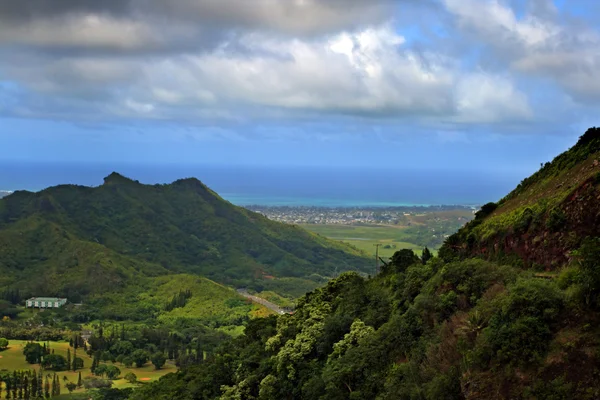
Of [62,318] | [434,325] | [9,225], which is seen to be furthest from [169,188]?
[434,325]

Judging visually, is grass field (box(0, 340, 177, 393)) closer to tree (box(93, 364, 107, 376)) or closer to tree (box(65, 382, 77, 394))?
tree (box(65, 382, 77, 394))

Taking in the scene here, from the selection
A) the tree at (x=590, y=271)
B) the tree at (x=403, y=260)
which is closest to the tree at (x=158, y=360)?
the tree at (x=403, y=260)

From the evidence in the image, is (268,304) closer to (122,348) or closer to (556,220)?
(122,348)

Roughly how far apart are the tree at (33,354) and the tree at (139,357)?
10.9 meters

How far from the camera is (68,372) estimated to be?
235ft

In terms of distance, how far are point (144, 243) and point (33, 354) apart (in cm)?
7403

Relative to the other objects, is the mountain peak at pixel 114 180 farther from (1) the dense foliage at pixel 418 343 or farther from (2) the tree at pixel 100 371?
(1) the dense foliage at pixel 418 343

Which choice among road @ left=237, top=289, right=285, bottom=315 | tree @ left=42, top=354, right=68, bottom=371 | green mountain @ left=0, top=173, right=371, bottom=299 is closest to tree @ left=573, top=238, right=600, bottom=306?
tree @ left=42, top=354, right=68, bottom=371

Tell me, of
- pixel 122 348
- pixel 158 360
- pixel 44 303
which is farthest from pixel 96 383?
pixel 44 303

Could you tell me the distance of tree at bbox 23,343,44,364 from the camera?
73.3 meters

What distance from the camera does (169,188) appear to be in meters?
174

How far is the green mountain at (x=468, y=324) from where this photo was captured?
57.3ft

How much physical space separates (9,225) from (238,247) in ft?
177

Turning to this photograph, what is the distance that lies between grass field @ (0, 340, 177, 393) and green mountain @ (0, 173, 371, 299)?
3109 centimetres
